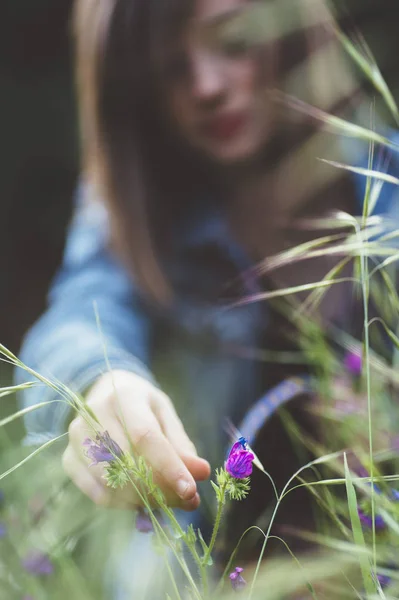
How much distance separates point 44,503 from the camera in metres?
0.73

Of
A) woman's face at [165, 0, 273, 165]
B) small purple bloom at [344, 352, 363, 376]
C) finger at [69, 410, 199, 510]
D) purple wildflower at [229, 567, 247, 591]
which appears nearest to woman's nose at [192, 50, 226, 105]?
woman's face at [165, 0, 273, 165]

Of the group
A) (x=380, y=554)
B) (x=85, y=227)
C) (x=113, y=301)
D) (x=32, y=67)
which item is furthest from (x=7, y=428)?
(x=32, y=67)

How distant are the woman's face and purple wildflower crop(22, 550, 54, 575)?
65cm

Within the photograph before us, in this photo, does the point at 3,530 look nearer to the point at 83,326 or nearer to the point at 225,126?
the point at 83,326

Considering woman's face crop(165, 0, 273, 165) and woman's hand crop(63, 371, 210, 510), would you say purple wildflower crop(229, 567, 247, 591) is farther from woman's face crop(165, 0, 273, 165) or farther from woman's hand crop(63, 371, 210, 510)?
woman's face crop(165, 0, 273, 165)

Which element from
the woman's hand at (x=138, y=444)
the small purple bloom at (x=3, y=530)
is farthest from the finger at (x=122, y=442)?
the small purple bloom at (x=3, y=530)

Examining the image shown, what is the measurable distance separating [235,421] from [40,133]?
624mm

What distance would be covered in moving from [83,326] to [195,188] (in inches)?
13.2

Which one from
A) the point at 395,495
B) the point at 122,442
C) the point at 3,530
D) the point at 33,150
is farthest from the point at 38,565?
the point at 33,150

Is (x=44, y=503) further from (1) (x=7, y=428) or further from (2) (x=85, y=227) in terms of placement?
(2) (x=85, y=227)

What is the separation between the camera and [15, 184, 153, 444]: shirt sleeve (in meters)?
0.71

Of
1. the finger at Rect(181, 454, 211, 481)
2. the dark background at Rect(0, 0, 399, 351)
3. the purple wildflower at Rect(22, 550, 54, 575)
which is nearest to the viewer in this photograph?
the finger at Rect(181, 454, 211, 481)

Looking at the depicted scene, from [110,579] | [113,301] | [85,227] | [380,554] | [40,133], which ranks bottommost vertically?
[110,579]

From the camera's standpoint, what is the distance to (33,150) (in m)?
1.16
